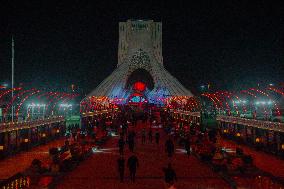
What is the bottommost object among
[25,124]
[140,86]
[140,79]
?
[25,124]

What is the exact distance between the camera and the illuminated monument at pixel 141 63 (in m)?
85.8

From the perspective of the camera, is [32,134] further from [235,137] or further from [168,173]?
[168,173]

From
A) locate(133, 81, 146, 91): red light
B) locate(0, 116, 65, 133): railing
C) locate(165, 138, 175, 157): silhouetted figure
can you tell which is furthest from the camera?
locate(133, 81, 146, 91): red light

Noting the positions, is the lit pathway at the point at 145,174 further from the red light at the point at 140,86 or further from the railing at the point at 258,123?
the red light at the point at 140,86

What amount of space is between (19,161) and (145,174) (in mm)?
9458

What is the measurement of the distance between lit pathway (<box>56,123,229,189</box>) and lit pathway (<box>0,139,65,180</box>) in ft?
10.9

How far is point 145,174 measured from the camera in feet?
57.5

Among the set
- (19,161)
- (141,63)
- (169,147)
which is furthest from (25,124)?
→ (141,63)

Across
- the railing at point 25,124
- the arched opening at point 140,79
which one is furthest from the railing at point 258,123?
the arched opening at point 140,79

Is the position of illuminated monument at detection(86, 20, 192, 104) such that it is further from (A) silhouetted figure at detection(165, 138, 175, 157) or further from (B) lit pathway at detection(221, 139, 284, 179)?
(A) silhouetted figure at detection(165, 138, 175, 157)

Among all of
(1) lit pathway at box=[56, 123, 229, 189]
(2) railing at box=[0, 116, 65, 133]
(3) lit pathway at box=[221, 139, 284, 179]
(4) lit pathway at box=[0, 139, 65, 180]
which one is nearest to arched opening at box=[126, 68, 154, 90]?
(2) railing at box=[0, 116, 65, 133]

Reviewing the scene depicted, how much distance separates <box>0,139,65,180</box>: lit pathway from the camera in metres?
19.4

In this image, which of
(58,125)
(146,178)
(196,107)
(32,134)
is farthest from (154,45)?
(146,178)

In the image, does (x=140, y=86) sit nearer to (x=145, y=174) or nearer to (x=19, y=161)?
(x=19, y=161)
